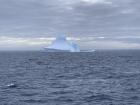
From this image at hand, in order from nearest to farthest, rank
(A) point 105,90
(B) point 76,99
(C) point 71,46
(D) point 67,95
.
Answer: (B) point 76,99, (D) point 67,95, (A) point 105,90, (C) point 71,46

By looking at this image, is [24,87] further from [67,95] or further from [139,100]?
[139,100]

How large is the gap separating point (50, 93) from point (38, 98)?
3.49m

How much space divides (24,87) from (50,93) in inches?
239

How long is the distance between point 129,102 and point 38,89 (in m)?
12.7

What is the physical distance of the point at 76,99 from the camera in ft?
119

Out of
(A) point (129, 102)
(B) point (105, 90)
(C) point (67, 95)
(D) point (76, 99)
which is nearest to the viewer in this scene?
(A) point (129, 102)

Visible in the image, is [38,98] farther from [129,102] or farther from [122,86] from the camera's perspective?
[122,86]

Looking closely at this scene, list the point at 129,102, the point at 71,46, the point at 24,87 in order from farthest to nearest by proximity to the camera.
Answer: the point at 71,46, the point at 24,87, the point at 129,102

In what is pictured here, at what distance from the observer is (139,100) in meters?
35.0

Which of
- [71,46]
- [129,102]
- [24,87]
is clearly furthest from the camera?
[71,46]

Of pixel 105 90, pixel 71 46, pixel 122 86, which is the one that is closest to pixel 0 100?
pixel 105 90

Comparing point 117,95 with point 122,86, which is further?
point 122,86

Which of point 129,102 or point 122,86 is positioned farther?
point 122,86

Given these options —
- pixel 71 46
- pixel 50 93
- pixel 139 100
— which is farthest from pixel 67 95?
pixel 71 46
